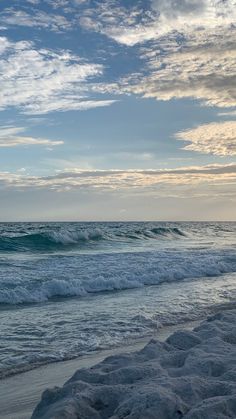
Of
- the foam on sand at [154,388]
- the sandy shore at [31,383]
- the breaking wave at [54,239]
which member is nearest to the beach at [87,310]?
the sandy shore at [31,383]

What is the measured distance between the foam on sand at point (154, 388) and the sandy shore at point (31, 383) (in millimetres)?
635

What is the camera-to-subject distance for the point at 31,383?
546cm

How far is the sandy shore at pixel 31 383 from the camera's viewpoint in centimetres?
454

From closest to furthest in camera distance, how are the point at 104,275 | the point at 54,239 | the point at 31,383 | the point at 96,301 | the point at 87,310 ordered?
1. the point at 31,383
2. the point at 87,310
3. the point at 96,301
4. the point at 104,275
5. the point at 54,239

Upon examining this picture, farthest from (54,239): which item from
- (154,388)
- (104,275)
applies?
(154,388)

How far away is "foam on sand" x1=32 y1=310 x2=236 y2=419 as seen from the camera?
11.3 feet

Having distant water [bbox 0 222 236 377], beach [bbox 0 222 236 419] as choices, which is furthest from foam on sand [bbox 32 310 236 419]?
distant water [bbox 0 222 236 377]

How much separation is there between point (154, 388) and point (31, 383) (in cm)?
228

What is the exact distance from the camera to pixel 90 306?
35.0ft

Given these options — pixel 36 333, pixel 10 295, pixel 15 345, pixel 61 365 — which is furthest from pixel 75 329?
pixel 10 295

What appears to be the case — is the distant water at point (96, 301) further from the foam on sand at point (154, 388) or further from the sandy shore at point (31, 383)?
the foam on sand at point (154, 388)

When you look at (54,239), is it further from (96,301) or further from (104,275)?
(96,301)

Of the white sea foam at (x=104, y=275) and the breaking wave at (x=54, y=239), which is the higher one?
the breaking wave at (x=54, y=239)

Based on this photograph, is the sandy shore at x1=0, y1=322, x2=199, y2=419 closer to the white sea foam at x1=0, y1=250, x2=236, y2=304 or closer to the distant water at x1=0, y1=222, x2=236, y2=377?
the distant water at x1=0, y1=222, x2=236, y2=377
